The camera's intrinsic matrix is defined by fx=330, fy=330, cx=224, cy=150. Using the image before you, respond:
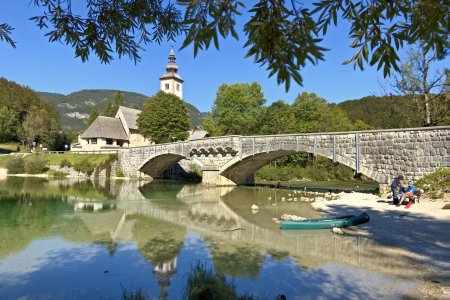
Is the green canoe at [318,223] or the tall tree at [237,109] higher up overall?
the tall tree at [237,109]

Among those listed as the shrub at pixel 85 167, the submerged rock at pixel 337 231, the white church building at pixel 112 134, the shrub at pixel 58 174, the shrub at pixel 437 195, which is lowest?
the submerged rock at pixel 337 231

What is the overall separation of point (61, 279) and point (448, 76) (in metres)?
26.7

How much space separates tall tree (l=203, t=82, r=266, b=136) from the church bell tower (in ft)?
73.6

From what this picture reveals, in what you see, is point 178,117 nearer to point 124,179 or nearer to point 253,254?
point 124,179

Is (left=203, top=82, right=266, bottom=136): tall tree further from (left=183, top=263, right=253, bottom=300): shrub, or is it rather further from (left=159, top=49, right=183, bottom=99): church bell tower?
(left=183, top=263, right=253, bottom=300): shrub

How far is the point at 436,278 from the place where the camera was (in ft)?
21.7

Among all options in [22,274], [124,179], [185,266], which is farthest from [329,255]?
[124,179]

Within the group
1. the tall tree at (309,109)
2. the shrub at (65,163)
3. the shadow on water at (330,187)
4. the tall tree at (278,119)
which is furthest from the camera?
the tall tree at (309,109)

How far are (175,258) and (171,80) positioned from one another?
224 feet

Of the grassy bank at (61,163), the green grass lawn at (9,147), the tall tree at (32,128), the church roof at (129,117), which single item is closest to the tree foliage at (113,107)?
the tall tree at (32,128)

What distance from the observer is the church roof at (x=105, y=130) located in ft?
182

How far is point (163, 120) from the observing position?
4959 cm

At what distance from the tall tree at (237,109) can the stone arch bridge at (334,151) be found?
14.0 m

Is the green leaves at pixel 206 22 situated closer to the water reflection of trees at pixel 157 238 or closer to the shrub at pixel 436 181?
the water reflection of trees at pixel 157 238
